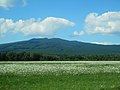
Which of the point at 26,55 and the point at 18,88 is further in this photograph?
the point at 26,55

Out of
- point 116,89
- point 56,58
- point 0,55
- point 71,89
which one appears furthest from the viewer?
point 56,58

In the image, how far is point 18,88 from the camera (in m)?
21.3

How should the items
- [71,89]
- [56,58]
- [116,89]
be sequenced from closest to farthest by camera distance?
[116,89] → [71,89] → [56,58]

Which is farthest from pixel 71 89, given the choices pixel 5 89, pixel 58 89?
pixel 5 89

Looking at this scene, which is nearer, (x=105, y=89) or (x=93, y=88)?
(x=105, y=89)

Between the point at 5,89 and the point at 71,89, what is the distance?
403 centimetres

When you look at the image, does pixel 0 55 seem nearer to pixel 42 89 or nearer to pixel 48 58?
pixel 48 58

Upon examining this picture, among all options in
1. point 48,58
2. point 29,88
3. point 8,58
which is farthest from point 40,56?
point 29,88

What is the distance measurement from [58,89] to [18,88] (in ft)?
8.44

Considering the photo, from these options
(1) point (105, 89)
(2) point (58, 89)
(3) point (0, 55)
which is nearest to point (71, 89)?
(2) point (58, 89)

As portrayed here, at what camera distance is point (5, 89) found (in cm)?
2072

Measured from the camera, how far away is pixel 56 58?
117312 millimetres

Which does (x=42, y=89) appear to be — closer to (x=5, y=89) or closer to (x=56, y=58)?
(x=5, y=89)

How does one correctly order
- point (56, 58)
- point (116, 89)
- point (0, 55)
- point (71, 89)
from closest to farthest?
point (116, 89)
point (71, 89)
point (0, 55)
point (56, 58)
